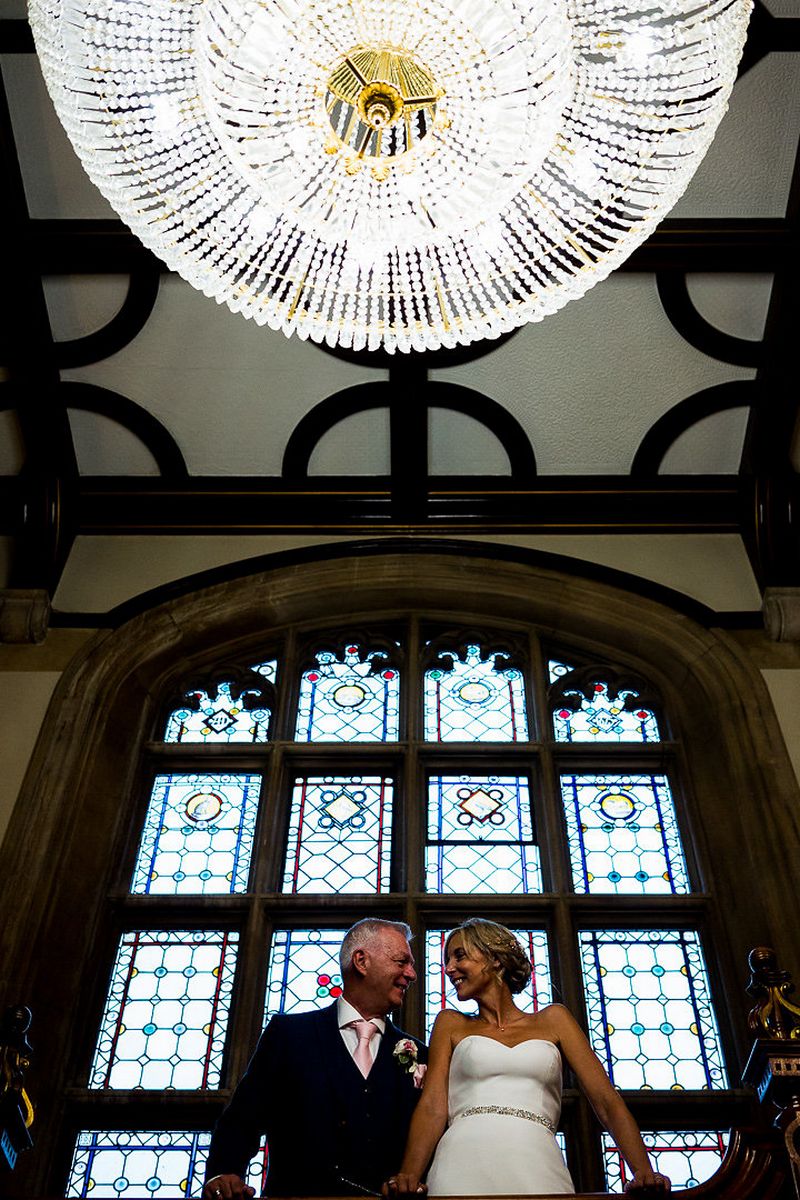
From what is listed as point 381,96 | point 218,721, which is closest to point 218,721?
point 218,721

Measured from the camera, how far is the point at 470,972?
366 centimetres

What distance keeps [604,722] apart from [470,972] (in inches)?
131

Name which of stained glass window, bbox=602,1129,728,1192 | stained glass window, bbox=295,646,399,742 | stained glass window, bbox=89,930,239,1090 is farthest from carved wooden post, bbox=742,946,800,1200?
stained glass window, bbox=295,646,399,742

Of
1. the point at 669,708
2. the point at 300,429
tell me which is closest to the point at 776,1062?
the point at 669,708

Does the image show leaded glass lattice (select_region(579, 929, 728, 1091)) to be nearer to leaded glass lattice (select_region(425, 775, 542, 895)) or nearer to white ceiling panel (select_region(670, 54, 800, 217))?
leaded glass lattice (select_region(425, 775, 542, 895))

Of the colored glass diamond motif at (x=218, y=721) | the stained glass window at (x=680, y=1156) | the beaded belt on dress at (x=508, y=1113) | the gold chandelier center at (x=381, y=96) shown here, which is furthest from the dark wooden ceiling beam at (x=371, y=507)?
the beaded belt on dress at (x=508, y=1113)

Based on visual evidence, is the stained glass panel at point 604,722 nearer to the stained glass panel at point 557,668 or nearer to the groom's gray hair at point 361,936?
the stained glass panel at point 557,668

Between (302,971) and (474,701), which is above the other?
(474,701)

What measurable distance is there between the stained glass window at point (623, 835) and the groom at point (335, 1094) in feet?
7.93

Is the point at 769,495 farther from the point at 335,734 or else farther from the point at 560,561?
the point at 335,734

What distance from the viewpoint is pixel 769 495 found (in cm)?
716

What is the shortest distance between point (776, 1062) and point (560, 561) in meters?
4.11

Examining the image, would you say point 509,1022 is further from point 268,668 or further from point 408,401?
point 408,401

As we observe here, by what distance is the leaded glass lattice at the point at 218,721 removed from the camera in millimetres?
6805
